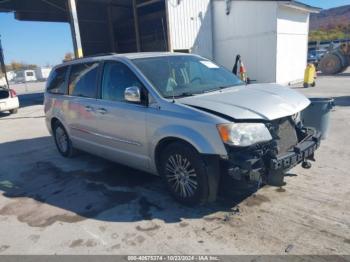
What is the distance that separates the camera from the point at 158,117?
3.85 m

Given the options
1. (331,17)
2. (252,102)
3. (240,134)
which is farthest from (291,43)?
(331,17)

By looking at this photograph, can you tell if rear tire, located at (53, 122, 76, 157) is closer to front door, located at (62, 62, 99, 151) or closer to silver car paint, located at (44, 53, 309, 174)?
front door, located at (62, 62, 99, 151)

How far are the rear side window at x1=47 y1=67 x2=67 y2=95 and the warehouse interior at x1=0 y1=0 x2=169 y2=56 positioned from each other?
33.6 ft

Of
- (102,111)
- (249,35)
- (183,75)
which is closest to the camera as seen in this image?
(183,75)

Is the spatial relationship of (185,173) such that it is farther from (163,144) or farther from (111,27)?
(111,27)

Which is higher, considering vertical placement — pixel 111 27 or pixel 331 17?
pixel 331 17

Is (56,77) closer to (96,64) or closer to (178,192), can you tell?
(96,64)

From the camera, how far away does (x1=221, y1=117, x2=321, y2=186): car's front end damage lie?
3.26 metres

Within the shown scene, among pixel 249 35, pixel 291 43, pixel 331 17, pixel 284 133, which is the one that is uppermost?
pixel 331 17

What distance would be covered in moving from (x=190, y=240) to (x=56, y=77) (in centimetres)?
471

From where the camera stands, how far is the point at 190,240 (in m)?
3.21

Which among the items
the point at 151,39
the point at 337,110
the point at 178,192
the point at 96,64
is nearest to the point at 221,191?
the point at 178,192

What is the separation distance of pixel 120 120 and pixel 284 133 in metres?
2.21

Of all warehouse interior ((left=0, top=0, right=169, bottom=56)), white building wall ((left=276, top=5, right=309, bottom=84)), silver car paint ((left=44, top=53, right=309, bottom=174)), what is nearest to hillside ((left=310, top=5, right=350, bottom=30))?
white building wall ((left=276, top=5, right=309, bottom=84))
